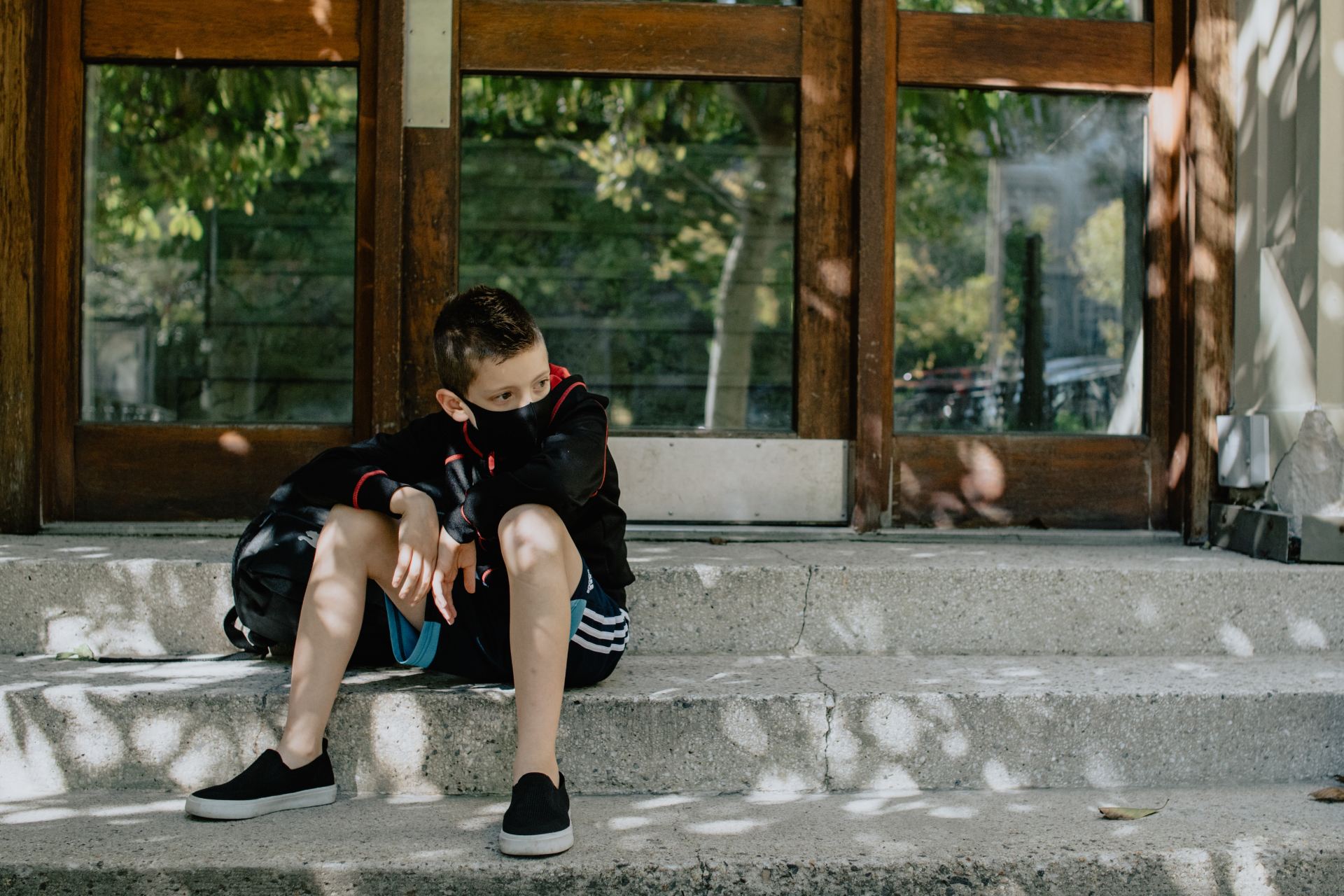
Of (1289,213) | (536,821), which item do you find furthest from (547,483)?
(1289,213)

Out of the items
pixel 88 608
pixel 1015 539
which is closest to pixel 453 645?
pixel 88 608

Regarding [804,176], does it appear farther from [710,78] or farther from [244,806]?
[244,806]

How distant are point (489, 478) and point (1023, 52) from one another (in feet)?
8.37

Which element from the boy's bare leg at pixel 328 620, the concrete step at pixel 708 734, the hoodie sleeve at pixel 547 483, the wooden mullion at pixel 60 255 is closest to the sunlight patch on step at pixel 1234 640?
the concrete step at pixel 708 734

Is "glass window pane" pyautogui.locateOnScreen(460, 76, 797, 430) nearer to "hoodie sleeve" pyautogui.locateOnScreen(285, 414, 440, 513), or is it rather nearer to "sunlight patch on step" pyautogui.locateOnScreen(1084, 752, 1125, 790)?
"hoodie sleeve" pyautogui.locateOnScreen(285, 414, 440, 513)

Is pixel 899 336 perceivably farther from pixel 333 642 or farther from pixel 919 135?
pixel 333 642

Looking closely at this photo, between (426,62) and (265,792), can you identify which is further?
(426,62)

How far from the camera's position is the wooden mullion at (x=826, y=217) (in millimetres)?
3680

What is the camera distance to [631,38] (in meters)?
3.64


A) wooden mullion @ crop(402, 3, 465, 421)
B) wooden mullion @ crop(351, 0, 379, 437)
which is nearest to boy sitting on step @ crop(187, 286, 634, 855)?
wooden mullion @ crop(402, 3, 465, 421)

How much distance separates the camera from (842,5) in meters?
3.69

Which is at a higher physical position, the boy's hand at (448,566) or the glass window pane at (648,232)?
the glass window pane at (648,232)

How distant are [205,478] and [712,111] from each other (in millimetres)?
2207

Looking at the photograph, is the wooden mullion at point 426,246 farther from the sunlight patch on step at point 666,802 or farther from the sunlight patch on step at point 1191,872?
the sunlight patch on step at point 1191,872
